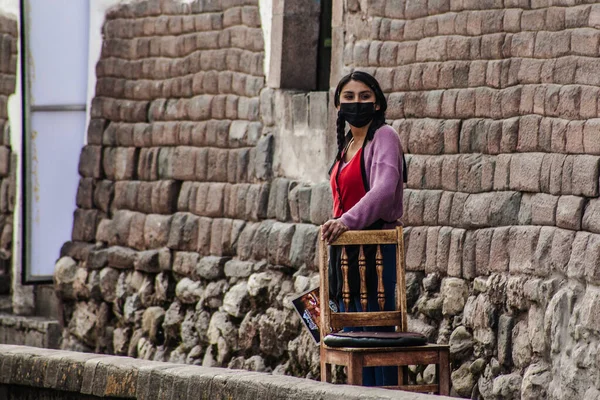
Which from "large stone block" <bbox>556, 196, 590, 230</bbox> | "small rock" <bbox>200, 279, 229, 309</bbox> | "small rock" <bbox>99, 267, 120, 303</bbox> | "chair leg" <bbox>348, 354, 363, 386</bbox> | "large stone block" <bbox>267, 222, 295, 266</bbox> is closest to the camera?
"chair leg" <bbox>348, 354, 363, 386</bbox>

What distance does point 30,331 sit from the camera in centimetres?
1527

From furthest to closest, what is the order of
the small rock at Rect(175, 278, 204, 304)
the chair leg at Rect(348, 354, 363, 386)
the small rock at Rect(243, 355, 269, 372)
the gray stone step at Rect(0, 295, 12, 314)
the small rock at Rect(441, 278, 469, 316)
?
the gray stone step at Rect(0, 295, 12, 314), the small rock at Rect(175, 278, 204, 304), the small rock at Rect(243, 355, 269, 372), the small rock at Rect(441, 278, 469, 316), the chair leg at Rect(348, 354, 363, 386)

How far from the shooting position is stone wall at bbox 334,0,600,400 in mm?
8805

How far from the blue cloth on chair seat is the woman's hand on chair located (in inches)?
18.6

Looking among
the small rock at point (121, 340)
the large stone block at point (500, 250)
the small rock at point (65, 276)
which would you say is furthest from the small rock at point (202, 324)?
the large stone block at point (500, 250)

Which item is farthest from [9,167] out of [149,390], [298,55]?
[149,390]

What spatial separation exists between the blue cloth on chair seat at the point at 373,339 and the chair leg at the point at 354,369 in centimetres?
7

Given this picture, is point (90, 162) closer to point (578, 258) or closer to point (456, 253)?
point (456, 253)

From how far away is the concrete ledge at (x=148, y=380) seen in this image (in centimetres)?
745

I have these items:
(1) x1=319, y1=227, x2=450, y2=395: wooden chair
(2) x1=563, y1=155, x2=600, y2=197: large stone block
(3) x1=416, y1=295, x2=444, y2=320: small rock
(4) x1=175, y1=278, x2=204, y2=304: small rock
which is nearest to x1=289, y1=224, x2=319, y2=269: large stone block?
(4) x1=175, y1=278, x2=204, y2=304: small rock

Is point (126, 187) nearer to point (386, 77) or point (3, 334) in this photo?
point (3, 334)

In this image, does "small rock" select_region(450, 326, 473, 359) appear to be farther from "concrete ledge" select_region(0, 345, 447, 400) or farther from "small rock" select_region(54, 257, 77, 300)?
"small rock" select_region(54, 257, 77, 300)

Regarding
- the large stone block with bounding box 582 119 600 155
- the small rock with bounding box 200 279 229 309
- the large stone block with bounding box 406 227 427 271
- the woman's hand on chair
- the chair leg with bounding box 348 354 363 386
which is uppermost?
the large stone block with bounding box 582 119 600 155

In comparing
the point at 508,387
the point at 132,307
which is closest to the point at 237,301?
the point at 132,307
